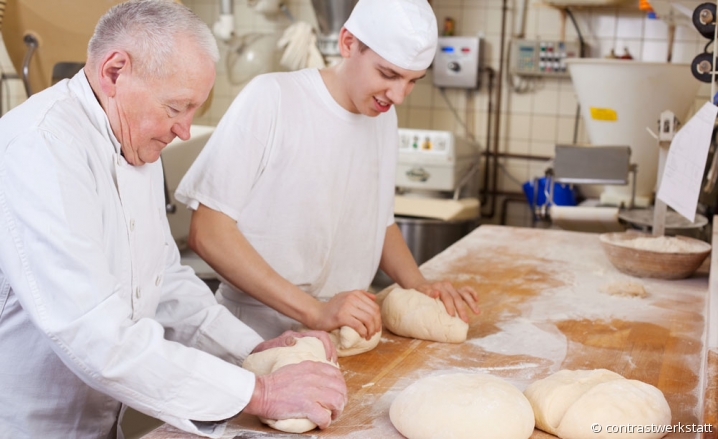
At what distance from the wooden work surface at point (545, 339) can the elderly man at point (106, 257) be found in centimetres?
9

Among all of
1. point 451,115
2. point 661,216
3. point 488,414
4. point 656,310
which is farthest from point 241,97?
point 451,115

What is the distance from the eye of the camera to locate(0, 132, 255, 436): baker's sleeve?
1071 millimetres

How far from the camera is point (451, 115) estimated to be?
16.0ft

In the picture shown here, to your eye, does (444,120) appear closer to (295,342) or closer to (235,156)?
(235,156)

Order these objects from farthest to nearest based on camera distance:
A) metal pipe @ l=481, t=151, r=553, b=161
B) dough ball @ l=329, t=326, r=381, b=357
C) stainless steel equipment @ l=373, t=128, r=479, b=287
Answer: metal pipe @ l=481, t=151, r=553, b=161
stainless steel equipment @ l=373, t=128, r=479, b=287
dough ball @ l=329, t=326, r=381, b=357

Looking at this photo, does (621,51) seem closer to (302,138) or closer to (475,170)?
(475,170)

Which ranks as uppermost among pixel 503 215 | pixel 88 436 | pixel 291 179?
pixel 291 179

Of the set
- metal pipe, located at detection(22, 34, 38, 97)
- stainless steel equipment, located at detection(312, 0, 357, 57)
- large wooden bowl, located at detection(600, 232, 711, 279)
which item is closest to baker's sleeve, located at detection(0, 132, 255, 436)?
metal pipe, located at detection(22, 34, 38, 97)

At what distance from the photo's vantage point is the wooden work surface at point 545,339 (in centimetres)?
137

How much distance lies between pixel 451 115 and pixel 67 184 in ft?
13.1

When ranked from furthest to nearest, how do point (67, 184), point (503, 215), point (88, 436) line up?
point (503, 215)
point (88, 436)
point (67, 184)

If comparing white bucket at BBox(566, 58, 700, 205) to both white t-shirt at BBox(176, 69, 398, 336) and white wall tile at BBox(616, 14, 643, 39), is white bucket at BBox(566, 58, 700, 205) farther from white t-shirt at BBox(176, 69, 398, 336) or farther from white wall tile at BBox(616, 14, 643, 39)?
white t-shirt at BBox(176, 69, 398, 336)

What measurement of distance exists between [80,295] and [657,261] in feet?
5.69

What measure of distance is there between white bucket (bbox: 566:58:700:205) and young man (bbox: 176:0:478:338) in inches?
76.1
